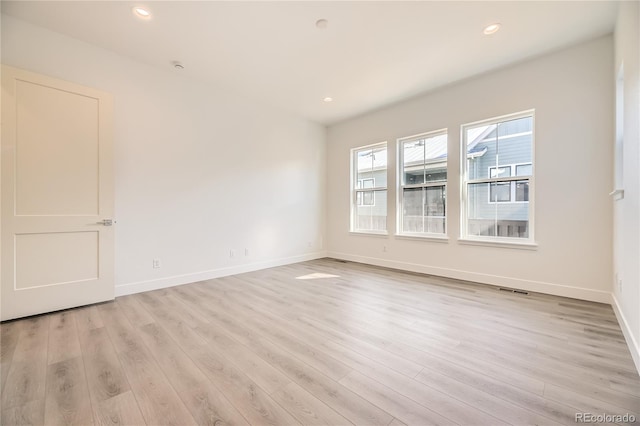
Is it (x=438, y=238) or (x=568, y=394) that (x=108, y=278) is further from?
(x=438, y=238)

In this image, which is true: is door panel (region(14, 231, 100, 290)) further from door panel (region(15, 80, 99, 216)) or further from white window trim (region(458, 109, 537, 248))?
white window trim (region(458, 109, 537, 248))

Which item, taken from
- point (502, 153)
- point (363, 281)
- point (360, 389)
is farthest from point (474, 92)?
point (360, 389)

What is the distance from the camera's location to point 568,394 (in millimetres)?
1468

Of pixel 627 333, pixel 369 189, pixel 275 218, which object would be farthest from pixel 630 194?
pixel 275 218

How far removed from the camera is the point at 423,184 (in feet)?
14.5

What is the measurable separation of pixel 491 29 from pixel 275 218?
397cm

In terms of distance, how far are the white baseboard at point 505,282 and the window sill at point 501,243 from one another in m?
0.42

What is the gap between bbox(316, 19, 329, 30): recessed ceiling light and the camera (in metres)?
2.59

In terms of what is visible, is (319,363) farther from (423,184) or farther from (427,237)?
(423,184)

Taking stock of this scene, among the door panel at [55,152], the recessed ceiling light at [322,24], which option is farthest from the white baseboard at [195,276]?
the recessed ceiling light at [322,24]

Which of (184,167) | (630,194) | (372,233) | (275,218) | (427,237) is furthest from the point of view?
(372,233)

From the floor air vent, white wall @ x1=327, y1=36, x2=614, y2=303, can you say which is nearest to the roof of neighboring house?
white wall @ x1=327, y1=36, x2=614, y2=303

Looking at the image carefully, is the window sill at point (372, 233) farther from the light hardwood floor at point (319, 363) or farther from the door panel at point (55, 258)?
the door panel at point (55, 258)

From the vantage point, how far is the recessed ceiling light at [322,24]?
2594 millimetres
